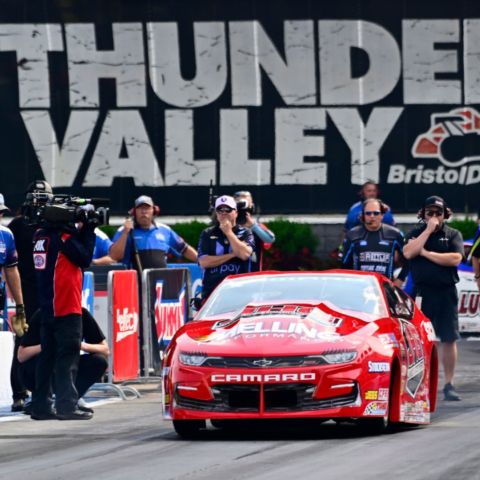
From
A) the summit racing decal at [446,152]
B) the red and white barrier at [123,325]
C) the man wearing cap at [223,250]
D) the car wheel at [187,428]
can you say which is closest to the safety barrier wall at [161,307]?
the red and white barrier at [123,325]

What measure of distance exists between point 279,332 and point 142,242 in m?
6.98

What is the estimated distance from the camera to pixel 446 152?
1111 inches

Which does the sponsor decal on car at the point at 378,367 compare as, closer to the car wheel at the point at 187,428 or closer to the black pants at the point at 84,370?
the car wheel at the point at 187,428

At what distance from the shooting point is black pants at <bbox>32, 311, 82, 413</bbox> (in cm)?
1454

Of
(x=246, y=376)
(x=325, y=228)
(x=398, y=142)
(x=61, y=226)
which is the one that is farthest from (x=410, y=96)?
(x=246, y=376)

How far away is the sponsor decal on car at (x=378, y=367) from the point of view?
12139mm

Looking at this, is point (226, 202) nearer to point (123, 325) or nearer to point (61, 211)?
point (123, 325)

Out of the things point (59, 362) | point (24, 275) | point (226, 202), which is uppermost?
point (226, 202)

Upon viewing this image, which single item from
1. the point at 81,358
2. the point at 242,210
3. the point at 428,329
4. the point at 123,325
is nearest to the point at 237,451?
the point at 428,329

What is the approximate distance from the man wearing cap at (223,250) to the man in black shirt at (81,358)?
6.52 feet

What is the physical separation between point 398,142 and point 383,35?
71.2 inches

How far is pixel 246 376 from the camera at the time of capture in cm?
1205

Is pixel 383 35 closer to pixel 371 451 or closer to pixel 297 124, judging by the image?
pixel 297 124

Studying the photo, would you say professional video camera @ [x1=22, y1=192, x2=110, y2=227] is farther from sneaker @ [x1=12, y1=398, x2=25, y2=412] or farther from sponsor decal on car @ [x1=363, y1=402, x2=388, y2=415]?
sponsor decal on car @ [x1=363, y1=402, x2=388, y2=415]
